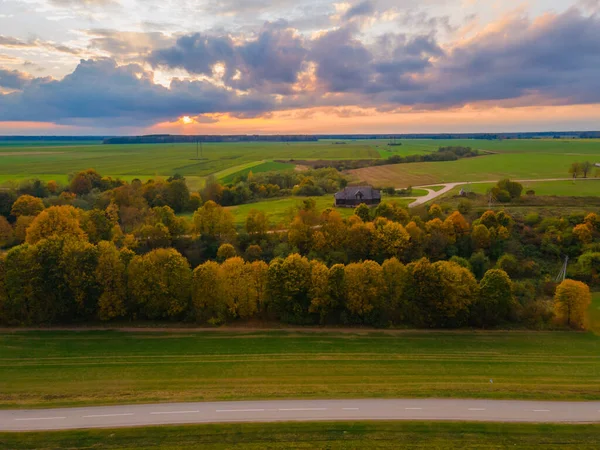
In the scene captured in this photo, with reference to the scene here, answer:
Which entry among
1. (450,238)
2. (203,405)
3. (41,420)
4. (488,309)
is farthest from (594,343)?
(41,420)

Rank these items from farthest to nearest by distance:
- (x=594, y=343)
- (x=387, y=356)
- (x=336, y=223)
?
(x=336, y=223), (x=594, y=343), (x=387, y=356)

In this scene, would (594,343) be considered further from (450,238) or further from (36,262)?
(36,262)

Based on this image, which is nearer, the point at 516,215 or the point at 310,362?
the point at 310,362

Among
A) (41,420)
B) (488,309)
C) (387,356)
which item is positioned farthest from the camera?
(488,309)

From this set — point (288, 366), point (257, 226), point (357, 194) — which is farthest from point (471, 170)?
point (288, 366)

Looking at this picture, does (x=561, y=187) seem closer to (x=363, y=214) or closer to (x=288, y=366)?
(x=363, y=214)

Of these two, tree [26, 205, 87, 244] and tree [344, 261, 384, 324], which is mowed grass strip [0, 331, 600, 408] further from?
tree [26, 205, 87, 244]
